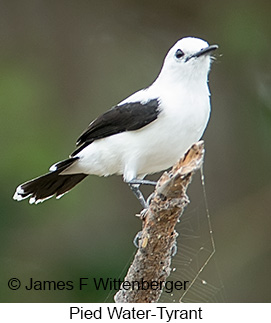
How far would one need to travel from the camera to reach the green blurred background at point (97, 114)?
689 cm

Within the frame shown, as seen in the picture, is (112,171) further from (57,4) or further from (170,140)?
(57,4)

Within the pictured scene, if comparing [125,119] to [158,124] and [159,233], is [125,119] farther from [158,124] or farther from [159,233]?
[159,233]

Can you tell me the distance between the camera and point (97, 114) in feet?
24.3

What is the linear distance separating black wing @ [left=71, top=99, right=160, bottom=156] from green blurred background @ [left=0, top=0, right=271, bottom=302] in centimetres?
158

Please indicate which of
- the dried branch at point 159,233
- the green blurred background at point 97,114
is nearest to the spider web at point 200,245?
the green blurred background at point 97,114

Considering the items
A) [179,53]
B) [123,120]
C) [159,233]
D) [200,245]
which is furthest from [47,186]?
[200,245]

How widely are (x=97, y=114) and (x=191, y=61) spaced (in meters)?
2.71

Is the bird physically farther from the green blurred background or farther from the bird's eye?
the green blurred background

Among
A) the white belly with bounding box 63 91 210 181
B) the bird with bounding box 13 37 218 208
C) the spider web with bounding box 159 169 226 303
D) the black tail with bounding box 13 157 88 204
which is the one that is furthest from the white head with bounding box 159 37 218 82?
the spider web with bounding box 159 169 226 303

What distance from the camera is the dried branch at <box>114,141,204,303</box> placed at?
3.80 metres

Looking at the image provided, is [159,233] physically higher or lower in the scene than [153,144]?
lower

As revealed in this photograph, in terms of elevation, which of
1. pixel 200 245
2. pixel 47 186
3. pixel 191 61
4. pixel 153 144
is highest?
pixel 191 61

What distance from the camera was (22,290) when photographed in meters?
6.91

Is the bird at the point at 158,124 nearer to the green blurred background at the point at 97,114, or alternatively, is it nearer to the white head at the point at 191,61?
the white head at the point at 191,61
